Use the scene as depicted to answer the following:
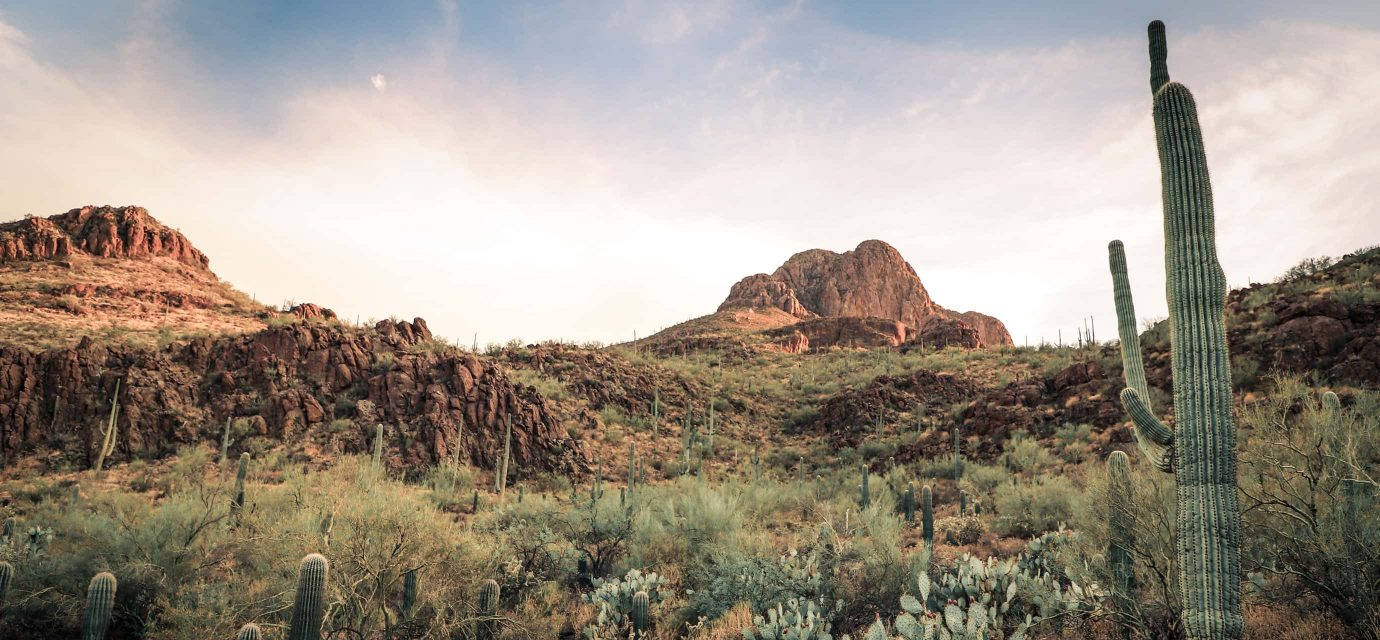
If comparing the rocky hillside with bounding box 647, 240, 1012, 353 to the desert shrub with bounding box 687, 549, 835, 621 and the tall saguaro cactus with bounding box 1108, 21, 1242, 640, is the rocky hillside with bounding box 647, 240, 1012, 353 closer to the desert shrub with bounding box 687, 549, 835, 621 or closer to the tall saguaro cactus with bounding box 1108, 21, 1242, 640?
the desert shrub with bounding box 687, 549, 835, 621

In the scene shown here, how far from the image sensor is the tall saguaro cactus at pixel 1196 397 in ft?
15.5

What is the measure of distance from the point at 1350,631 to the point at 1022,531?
715 cm

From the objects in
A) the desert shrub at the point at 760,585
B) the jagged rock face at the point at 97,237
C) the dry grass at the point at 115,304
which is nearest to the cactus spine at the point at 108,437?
the dry grass at the point at 115,304

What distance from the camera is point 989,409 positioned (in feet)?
81.7

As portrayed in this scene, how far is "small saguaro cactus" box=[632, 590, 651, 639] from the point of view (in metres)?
8.21

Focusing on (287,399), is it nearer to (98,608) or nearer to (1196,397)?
(98,608)

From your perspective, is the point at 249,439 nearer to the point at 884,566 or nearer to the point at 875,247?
the point at 884,566

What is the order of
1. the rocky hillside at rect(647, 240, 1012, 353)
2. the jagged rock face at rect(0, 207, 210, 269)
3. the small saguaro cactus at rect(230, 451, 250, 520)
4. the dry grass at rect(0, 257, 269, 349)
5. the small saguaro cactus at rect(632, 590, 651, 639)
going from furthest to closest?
the rocky hillside at rect(647, 240, 1012, 353) → the jagged rock face at rect(0, 207, 210, 269) → the dry grass at rect(0, 257, 269, 349) → the small saguaro cactus at rect(230, 451, 250, 520) → the small saguaro cactus at rect(632, 590, 651, 639)

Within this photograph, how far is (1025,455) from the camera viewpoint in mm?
19484

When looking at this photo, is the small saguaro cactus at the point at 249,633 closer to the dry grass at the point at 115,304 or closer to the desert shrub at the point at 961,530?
the desert shrub at the point at 961,530

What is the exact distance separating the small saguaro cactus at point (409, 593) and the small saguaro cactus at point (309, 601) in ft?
5.26

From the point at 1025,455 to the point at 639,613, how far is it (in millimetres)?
15442

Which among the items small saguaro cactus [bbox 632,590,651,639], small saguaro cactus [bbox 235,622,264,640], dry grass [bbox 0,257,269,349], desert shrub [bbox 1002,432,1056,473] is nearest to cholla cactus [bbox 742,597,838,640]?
small saguaro cactus [bbox 632,590,651,639]

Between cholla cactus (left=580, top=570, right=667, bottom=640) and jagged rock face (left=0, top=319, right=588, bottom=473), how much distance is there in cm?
1435
